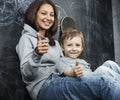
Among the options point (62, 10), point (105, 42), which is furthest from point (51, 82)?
point (105, 42)

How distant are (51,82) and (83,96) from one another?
0.76 ft

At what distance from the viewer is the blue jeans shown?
5.82ft

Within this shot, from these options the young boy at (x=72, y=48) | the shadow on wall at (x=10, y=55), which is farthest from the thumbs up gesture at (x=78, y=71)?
the shadow on wall at (x=10, y=55)

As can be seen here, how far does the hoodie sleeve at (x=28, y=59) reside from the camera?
6.19 feet

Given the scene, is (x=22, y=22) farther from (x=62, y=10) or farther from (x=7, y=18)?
(x=62, y=10)

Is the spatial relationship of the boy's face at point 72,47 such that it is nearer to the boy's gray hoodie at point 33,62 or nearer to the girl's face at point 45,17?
the boy's gray hoodie at point 33,62

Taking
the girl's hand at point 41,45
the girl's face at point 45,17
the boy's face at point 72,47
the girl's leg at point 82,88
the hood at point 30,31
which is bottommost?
the girl's leg at point 82,88

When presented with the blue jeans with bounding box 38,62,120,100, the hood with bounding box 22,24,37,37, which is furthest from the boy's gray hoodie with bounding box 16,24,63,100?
the blue jeans with bounding box 38,62,120,100

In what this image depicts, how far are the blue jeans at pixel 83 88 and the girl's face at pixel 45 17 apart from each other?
485mm

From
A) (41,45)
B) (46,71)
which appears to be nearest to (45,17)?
(46,71)

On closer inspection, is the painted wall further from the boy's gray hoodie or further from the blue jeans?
the blue jeans

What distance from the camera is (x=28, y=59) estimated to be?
6.34 feet

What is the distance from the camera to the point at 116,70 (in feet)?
6.89

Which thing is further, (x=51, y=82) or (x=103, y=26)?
(x=103, y=26)
